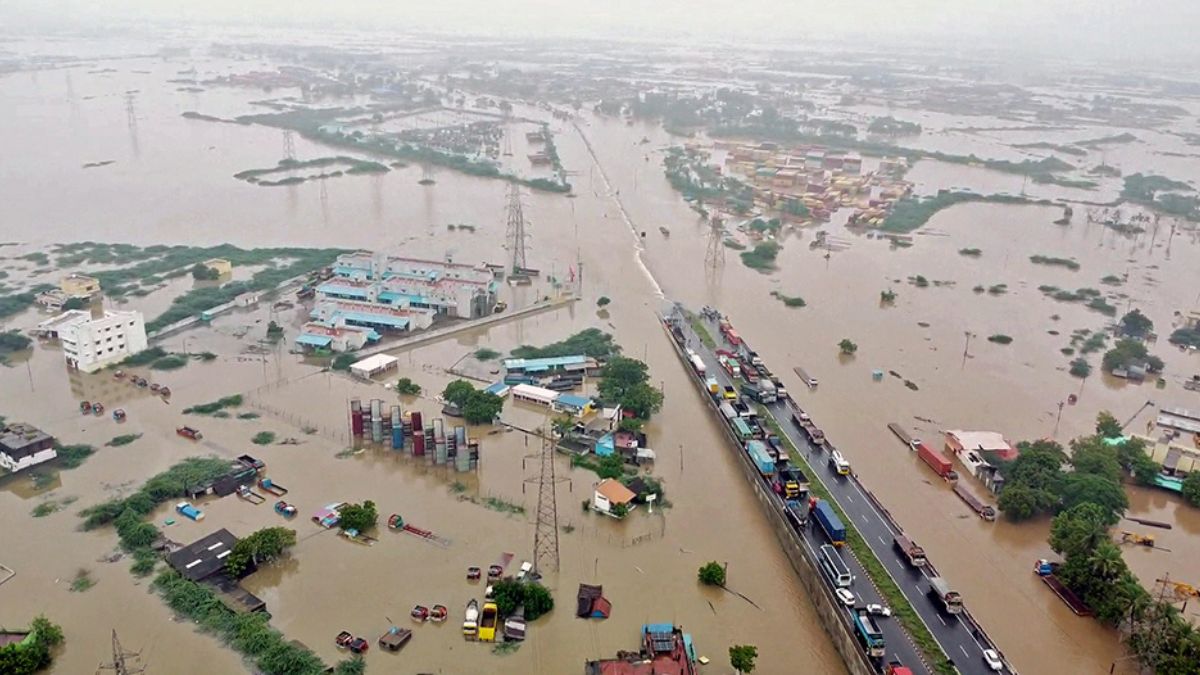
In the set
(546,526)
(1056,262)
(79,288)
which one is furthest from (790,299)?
(79,288)

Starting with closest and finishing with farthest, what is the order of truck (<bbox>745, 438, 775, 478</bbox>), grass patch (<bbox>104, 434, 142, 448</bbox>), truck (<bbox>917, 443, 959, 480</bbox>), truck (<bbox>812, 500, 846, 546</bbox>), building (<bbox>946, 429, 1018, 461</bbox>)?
truck (<bbox>812, 500, 846, 546</bbox>), truck (<bbox>745, 438, 775, 478</bbox>), truck (<bbox>917, 443, 959, 480</bbox>), grass patch (<bbox>104, 434, 142, 448</bbox>), building (<bbox>946, 429, 1018, 461</bbox>)

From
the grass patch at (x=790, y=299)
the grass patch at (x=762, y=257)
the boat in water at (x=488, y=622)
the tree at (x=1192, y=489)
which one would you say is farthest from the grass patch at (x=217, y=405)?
the tree at (x=1192, y=489)

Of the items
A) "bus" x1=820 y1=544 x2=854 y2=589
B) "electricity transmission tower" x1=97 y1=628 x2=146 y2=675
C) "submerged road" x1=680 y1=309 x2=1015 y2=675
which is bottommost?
"electricity transmission tower" x1=97 y1=628 x2=146 y2=675

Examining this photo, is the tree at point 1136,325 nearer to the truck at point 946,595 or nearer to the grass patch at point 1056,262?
the grass patch at point 1056,262

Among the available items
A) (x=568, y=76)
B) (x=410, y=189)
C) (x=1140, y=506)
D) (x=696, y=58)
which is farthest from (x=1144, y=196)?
(x=696, y=58)

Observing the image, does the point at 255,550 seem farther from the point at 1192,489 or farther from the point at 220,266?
the point at 1192,489

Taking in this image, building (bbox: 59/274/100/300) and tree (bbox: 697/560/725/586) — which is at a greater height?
building (bbox: 59/274/100/300)

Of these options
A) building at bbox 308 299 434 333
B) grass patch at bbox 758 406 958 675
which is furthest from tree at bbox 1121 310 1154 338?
building at bbox 308 299 434 333

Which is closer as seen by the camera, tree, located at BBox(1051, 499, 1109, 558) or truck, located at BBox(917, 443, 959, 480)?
tree, located at BBox(1051, 499, 1109, 558)

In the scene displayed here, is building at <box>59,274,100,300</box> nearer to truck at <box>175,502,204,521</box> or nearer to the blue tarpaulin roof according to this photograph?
the blue tarpaulin roof
